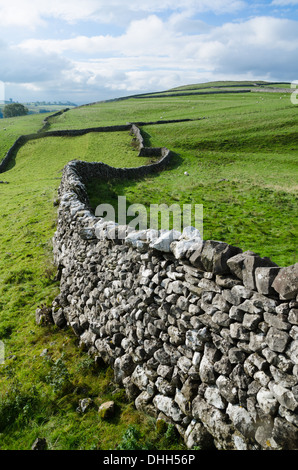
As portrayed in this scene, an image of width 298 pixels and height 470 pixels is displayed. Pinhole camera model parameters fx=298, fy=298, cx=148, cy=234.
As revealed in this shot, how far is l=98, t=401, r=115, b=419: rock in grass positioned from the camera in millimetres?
5859

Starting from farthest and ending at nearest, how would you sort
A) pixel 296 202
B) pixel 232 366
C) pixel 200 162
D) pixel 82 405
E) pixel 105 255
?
pixel 200 162
pixel 296 202
pixel 105 255
pixel 82 405
pixel 232 366

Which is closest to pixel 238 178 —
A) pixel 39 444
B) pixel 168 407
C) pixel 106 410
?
pixel 168 407

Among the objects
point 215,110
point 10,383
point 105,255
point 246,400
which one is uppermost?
point 215,110

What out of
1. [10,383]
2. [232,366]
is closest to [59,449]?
[10,383]

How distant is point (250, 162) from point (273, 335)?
31.2 metres

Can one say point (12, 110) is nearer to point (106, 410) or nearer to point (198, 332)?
point (106, 410)

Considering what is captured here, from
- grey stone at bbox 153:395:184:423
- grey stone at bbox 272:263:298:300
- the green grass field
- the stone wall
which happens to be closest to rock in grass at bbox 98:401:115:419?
the green grass field

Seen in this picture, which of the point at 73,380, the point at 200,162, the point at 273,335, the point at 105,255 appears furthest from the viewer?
the point at 200,162

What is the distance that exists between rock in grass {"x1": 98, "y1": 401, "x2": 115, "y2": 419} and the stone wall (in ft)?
1.56

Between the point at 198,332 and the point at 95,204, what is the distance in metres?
11.8

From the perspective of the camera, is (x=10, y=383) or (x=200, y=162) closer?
(x=10, y=383)

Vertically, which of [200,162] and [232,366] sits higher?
[200,162]

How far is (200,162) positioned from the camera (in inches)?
1277
